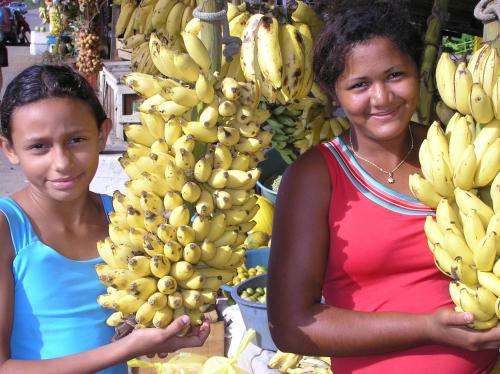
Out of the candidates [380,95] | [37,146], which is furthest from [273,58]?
[37,146]

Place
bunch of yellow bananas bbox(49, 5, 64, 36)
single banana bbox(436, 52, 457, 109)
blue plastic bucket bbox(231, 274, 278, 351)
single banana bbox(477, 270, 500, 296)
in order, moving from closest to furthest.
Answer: single banana bbox(477, 270, 500, 296)
single banana bbox(436, 52, 457, 109)
blue plastic bucket bbox(231, 274, 278, 351)
bunch of yellow bananas bbox(49, 5, 64, 36)

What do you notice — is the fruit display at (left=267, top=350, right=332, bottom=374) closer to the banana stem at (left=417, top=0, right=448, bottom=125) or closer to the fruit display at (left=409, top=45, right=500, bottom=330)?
the banana stem at (left=417, top=0, right=448, bottom=125)

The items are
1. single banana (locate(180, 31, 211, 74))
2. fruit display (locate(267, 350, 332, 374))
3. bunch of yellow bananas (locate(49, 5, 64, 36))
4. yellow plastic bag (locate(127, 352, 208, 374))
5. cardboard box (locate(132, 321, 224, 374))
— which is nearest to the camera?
single banana (locate(180, 31, 211, 74))

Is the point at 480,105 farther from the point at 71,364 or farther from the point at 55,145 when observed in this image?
the point at 71,364

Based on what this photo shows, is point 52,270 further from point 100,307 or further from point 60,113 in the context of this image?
point 60,113

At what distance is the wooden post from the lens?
157 cm

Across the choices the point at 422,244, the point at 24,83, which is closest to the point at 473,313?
the point at 422,244

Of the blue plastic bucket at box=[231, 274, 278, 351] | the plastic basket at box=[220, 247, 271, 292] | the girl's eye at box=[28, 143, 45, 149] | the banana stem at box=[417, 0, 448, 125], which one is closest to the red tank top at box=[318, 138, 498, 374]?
the banana stem at box=[417, 0, 448, 125]

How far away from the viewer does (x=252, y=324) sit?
323 centimetres

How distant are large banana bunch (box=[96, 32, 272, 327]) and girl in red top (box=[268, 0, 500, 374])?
7.4 inches

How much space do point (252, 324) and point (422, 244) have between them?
1.70 m

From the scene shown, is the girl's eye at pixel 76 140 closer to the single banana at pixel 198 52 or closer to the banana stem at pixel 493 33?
the single banana at pixel 198 52

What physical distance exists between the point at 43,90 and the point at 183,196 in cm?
50

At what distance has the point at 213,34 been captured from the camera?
1.59m
